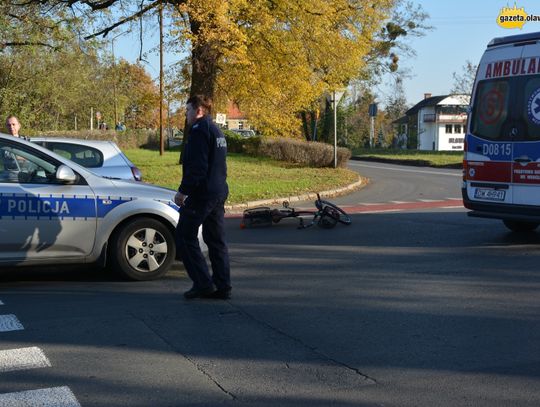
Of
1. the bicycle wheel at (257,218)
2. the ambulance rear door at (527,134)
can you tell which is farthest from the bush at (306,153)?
the ambulance rear door at (527,134)

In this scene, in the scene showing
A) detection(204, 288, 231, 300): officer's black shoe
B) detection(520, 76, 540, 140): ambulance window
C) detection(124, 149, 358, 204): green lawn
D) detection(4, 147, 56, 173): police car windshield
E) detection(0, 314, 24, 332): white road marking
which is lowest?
detection(0, 314, 24, 332): white road marking

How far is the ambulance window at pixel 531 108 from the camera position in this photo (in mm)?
8984

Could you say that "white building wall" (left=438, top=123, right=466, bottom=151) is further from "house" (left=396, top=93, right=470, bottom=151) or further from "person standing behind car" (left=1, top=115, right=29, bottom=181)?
"person standing behind car" (left=1, top=115, right=29, bottom=181)

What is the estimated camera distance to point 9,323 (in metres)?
5.65

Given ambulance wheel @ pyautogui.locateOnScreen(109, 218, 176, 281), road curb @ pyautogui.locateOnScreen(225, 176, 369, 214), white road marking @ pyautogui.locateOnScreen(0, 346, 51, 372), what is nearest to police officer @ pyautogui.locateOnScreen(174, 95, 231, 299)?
ambulance wheel @ pyautogui.locateOnScreen(109, 218, 176, 281)

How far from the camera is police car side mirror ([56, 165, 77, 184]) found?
6820 mm

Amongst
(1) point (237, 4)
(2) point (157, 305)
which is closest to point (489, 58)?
(2) point (157, 305)

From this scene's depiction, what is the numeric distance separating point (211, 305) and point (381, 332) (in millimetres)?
1669

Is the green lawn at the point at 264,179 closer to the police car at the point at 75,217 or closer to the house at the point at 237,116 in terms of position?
the house at the point at 237,116

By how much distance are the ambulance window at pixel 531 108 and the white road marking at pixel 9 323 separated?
678 centimetres

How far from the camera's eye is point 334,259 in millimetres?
8695

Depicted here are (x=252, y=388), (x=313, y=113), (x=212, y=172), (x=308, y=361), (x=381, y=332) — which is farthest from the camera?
(x=313, y=113)

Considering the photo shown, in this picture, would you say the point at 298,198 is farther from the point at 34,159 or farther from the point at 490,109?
the point at 34,159

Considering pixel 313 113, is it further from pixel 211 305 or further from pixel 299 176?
pixel 211 305
